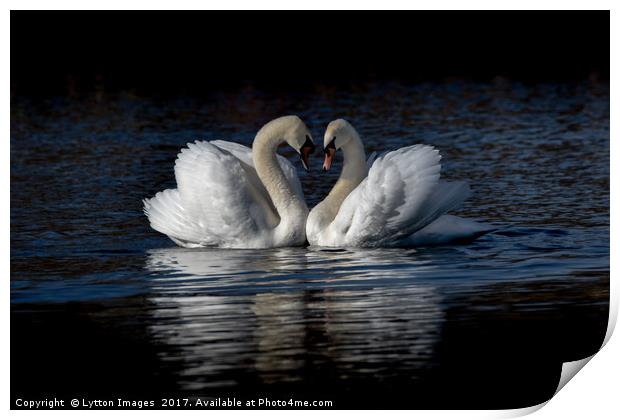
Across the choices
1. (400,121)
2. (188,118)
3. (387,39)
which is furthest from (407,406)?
(387,39)

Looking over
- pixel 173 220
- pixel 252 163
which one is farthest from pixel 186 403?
pixel 252 163

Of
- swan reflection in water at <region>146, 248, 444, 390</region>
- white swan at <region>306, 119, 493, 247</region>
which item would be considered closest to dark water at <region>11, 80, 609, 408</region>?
swan reflection in water at <region>146, 248, 444, 390</region>

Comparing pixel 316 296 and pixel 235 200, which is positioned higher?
pixel 235 200

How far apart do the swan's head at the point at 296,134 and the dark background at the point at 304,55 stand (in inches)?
430

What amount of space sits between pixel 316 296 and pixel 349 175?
7.85ft

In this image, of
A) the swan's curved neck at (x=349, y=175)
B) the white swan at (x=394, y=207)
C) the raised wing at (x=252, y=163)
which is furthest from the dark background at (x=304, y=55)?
the white swan at (x=394, y=207)

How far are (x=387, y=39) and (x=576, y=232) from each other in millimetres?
15999

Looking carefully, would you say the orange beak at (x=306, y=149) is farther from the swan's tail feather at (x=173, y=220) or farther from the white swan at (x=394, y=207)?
the swan's tail feather at (x=173, y=220)

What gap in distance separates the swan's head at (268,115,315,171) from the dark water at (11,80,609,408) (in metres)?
0.93

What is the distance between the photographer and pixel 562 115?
19625mm

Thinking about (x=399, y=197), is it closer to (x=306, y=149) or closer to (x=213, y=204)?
(x=306, y=149)

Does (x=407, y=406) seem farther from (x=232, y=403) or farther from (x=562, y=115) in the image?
(x=562, y=115)

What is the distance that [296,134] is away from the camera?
11.3 meters

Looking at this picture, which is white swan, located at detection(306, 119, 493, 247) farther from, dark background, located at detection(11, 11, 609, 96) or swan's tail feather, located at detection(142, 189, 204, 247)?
dark background, located at detection(11, 11, 609, 96)
